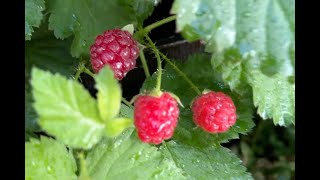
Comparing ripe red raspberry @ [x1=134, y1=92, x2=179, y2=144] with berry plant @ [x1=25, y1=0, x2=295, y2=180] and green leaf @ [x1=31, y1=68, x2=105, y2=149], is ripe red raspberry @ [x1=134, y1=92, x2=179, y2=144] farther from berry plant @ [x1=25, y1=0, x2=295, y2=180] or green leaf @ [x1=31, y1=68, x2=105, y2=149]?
green leaf @ [x1=31, y1=68, x2=105, y2=149]

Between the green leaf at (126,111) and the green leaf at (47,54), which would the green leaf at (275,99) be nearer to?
the green leaf at (126,111)

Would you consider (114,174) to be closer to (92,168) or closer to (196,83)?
(92,168)

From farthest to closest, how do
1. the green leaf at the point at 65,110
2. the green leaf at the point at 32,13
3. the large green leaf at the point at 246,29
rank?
the green leaf at the point at 32,13
the large green leaf at the point at 246,29
the green leaf at the point at 65,110

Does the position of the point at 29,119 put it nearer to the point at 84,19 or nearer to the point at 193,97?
the point at 84,19

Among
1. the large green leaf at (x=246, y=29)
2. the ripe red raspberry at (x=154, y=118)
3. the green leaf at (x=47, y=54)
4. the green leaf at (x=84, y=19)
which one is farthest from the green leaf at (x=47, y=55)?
the large green leaf at (x=246, y=29)

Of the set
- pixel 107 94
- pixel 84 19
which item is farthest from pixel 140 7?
pixel 107 94
